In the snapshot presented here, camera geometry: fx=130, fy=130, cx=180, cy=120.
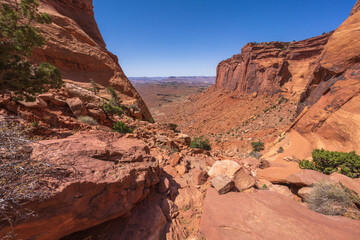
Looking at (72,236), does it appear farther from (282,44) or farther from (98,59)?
(282,44)

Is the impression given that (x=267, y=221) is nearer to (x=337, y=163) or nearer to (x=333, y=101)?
(x=337, y=163)

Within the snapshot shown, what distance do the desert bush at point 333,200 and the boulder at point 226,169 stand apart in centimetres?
228

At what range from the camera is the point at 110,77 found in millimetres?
16781

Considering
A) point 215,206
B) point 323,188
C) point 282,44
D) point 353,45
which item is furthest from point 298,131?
point 282,44

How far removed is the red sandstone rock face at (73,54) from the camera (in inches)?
520

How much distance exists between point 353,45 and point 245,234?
14690 millimetres

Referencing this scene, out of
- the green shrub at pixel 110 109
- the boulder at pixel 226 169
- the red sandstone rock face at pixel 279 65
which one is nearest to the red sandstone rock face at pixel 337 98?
the boulder at pixel 226 169

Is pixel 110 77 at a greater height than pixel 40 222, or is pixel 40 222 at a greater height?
pixel 110 77

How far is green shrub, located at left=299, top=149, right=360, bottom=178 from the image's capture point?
17.7 ft

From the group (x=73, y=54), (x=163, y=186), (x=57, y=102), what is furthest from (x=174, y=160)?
(x=73, y=54)

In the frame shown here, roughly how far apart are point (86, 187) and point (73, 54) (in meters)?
17.3

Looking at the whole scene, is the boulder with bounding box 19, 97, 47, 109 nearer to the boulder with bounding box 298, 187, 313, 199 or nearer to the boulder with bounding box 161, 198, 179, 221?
the boulder with bounding box 161, 198, 179, 221

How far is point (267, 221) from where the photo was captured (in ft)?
11.0

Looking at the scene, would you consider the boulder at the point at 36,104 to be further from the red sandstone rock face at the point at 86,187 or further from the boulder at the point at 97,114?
the red sandstone rock face at the point at 86,187
